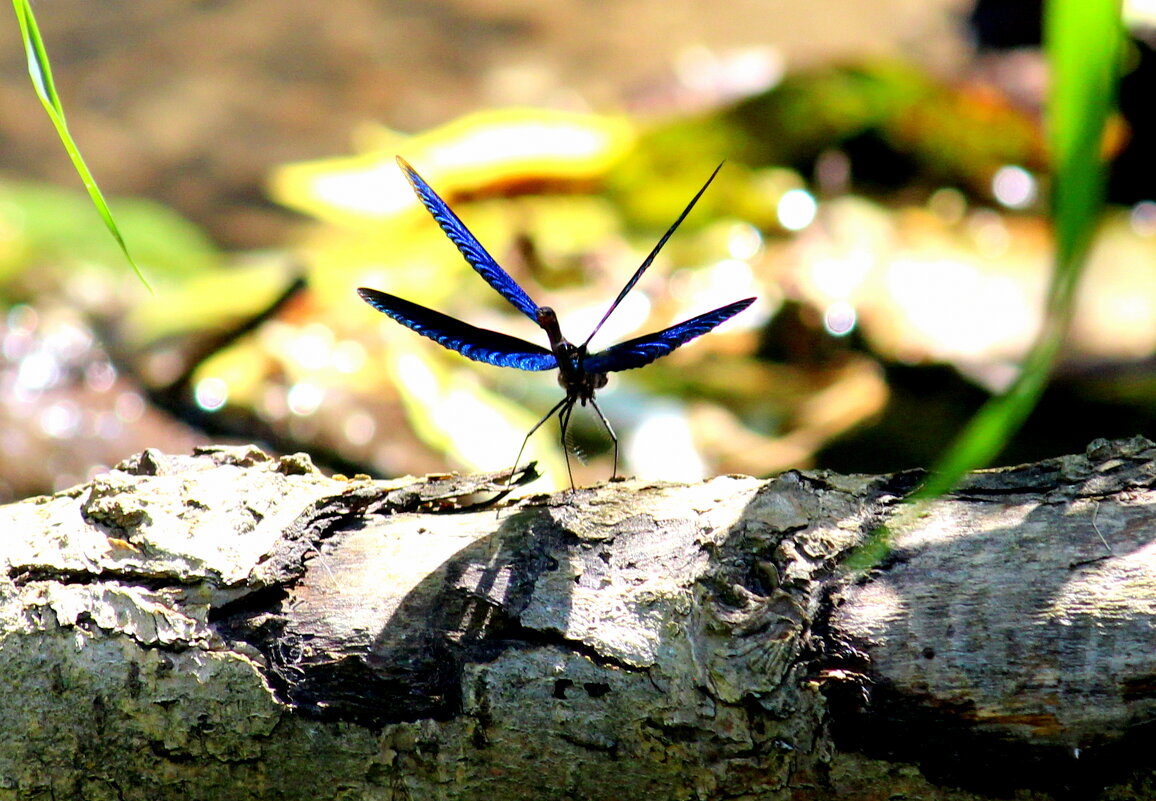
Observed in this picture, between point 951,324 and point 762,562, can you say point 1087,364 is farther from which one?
point 762,562

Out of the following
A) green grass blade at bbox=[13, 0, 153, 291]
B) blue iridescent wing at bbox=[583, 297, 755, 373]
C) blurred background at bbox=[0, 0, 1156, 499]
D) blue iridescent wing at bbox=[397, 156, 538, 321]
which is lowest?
green grass blade at bbox=[13, 0, 153, 291]

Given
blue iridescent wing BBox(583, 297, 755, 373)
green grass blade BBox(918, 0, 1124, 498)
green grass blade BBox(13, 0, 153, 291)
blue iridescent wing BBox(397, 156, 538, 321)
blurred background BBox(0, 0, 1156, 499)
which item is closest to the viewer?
green grass blade BBox(918, 0, 1124, 498)

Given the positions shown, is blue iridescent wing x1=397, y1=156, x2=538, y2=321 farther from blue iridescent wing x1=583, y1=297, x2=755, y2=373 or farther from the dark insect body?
blue iridescent wing x1=583, y1=297, x2=755, y2=373

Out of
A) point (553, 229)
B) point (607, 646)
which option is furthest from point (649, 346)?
point (553, 229)

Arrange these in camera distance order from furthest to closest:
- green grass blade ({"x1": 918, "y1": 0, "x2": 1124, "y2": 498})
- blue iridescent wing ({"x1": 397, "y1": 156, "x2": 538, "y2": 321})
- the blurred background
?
the blurred background → blue iridescent wing ({"x1": 397, "y1": 156, "x2": 538, "y2": 321}) → green grass blade ({"x1": 918, "y1": 0, "x2": 1124, "y2": 498})

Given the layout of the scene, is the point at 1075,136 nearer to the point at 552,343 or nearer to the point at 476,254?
the point at 552,343

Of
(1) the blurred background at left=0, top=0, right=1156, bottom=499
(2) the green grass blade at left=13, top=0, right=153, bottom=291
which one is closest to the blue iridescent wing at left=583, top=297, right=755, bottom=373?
(2) the green grass blade at left=13, top=0, right=153, bottom=291
